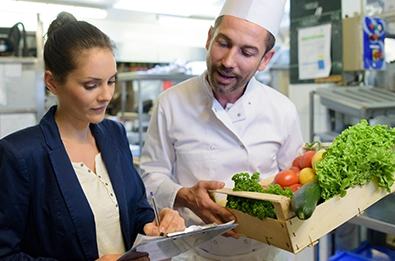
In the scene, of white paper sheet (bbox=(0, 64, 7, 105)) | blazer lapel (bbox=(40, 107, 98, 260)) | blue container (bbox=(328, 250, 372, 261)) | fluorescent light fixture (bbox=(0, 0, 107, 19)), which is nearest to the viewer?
blazer lapel (bbox=(40, 107, 98, 260))

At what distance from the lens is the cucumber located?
98 cm

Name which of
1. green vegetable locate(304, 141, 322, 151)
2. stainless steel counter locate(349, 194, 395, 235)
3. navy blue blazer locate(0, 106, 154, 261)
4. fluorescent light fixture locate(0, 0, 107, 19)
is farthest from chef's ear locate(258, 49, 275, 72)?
fluorescent light fixture locate(0, 0, 107, 19)

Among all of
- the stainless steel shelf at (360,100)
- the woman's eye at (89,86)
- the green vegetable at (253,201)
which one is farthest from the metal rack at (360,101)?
the woman's eye at (89,86)

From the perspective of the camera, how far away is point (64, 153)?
1191 millimetres

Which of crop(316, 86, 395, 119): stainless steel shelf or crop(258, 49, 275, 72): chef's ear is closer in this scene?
crop(258, 49, 275, 72): chef's ear

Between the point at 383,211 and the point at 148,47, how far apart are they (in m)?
7.57

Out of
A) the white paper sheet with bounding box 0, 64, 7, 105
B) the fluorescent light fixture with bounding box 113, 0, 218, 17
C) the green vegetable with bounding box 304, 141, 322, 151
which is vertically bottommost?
the green vegetable with bounding box 304, 141, 322, 151

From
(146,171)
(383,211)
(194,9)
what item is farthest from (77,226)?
(194,9)

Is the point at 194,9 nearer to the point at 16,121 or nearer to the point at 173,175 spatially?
the point at 16,121

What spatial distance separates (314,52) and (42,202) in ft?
9.07

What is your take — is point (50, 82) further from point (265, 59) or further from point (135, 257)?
point (265, 59)

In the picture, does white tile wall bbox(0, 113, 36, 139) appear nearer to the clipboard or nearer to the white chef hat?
the white chef hat

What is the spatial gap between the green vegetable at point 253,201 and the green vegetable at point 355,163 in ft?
0.41

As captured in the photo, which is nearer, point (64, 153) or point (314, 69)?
point (64, 153)
